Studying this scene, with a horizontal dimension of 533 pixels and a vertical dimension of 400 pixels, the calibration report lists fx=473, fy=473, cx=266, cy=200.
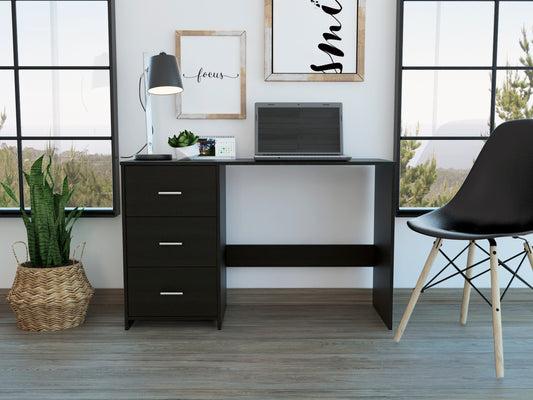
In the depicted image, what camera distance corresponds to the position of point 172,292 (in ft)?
8.00

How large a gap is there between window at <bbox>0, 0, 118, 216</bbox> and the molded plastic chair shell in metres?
1.85

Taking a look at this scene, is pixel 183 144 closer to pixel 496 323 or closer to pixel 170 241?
pixel 170 241

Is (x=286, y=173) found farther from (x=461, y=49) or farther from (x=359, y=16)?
(x=461, y=49)

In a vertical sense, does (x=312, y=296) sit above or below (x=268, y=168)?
below

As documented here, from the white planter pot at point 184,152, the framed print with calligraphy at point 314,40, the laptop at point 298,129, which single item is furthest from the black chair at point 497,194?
the white planter pot at point 184,152

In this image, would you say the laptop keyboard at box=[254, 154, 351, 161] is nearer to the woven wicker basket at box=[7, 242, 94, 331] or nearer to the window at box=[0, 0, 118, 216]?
the window at box=[0, 0, 118, 216]

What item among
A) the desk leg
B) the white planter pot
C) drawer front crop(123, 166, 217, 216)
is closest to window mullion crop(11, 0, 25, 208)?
drawer front crop(123, 166, 217, 216)

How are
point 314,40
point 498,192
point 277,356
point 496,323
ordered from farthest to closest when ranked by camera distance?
point 314,40 → point 498,192 → point 277,356 → point 496,323

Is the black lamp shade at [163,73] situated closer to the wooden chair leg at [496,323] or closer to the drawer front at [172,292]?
the drawer front at [172,292]

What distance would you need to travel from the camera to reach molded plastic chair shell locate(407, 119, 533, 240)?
230 centimetres

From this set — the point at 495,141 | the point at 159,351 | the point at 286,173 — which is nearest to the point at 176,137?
the point at 286,173

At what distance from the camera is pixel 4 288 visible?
285cm

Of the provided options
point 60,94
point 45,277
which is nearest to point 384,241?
point 45,277

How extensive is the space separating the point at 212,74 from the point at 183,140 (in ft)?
1.56
